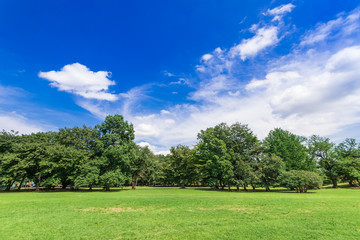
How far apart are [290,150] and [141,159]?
41756 millimetres

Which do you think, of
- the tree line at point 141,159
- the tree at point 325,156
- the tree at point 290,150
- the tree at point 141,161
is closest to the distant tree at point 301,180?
Answer: the tree line at point 141,159

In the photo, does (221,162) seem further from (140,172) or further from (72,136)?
(72,136)

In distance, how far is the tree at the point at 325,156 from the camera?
159 feet

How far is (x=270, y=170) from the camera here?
36375 mm

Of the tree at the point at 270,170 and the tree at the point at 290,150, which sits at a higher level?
the tree at the point at 290,150

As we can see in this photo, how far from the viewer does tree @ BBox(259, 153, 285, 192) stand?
36062 mm

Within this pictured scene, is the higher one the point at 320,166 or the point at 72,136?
the point at 72,136

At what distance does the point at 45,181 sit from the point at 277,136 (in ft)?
197

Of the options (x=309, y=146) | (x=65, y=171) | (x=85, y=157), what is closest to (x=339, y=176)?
(x=309, y=146)

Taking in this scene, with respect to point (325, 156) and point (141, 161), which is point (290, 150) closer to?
point (325, 156)

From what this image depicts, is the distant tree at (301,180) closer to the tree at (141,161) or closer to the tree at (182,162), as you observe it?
the tree at (182,162)

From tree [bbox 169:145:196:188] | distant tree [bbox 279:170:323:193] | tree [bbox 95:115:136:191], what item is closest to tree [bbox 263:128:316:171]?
distant tree [bbox 279:170:323:193]

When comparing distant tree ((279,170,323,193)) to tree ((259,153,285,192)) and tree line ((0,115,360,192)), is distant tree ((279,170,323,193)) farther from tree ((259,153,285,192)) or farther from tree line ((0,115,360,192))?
tree ((259,153,285,192))

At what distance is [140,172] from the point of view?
153 feet
